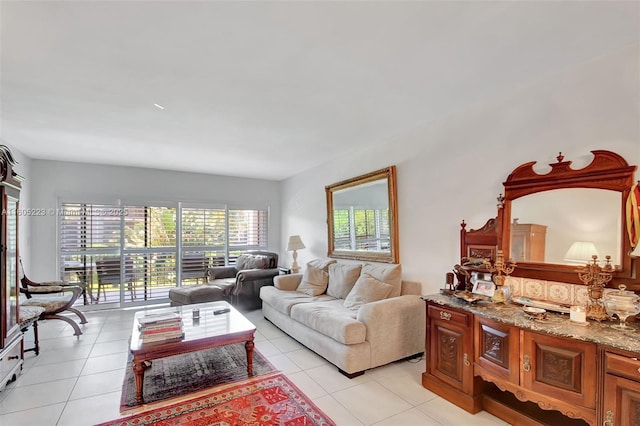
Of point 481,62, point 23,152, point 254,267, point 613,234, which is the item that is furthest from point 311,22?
point 23,152

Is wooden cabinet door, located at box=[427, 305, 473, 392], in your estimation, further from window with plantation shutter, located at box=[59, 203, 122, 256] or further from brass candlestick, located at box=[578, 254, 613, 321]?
window with plantation shutter, located at box=[59, 203, 122, 256]

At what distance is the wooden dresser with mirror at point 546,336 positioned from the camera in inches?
63.8

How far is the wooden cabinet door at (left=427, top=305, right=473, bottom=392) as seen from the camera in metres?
2.27

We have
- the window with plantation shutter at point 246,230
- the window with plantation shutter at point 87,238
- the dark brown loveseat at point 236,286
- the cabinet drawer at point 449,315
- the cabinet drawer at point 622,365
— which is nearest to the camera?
the cabinet drawer at point 622,365

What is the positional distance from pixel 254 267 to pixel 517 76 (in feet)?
14.4

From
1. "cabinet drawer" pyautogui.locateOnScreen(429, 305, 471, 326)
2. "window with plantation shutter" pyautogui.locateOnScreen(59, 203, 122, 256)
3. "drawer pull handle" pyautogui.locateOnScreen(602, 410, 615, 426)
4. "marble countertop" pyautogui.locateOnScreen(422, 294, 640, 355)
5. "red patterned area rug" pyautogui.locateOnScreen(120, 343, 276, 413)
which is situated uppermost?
"window with plantation shutter" pyautogui.locateOnScreen(59, 203, 122, 256)

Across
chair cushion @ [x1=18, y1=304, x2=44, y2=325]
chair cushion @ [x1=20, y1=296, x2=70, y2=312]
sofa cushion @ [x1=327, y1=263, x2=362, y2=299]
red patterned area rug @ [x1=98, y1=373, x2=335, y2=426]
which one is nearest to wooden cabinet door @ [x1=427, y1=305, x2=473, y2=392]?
red patterned area rug @ [x1=98, y1=373, x2=335, y2=426]

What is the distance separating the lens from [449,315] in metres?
2.41

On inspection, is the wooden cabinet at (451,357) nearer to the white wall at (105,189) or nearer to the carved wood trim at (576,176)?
the carved wood trim at (576,176)

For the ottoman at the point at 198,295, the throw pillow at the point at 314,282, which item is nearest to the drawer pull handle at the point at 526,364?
the throw pillow at the point at 314,282

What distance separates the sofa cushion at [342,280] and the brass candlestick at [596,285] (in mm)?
2279

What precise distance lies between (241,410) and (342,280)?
77.0 inches

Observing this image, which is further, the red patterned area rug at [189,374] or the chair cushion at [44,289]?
the chair cushion at [44,289]

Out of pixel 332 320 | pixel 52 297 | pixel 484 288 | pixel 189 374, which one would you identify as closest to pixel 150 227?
pixel 52 297
